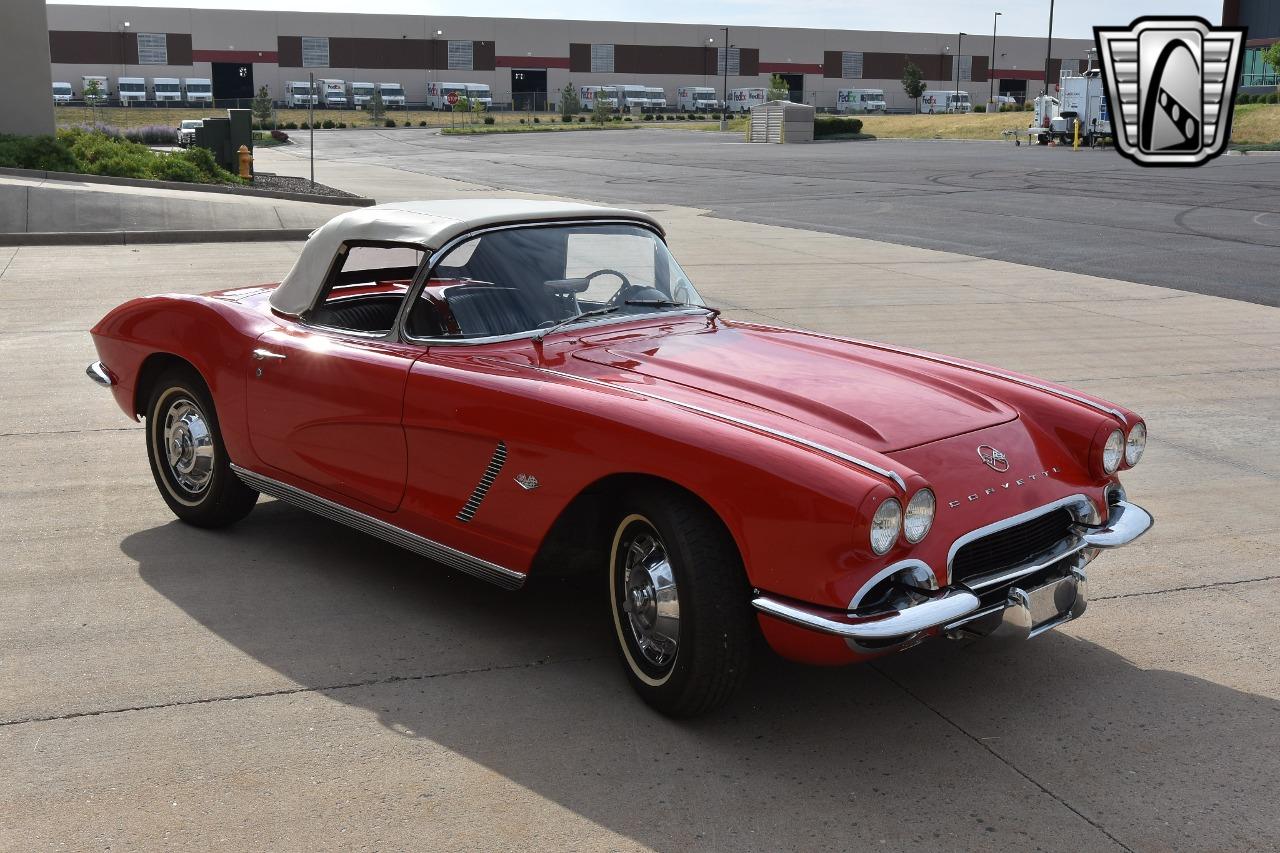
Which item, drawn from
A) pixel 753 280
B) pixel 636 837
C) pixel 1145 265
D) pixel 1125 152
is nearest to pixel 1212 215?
pixel 1145 265

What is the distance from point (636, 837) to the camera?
10.5 feet

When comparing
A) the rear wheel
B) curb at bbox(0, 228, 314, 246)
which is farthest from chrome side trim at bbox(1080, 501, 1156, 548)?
curb at bbox(0, 228, 314, 246)

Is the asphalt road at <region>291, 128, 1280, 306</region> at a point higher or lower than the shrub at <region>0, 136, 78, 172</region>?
lower

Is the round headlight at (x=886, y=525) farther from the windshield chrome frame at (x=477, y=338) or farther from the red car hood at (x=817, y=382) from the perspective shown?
the windshield chrome frame at (x=477, y=338)

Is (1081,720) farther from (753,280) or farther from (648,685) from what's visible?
(753,280)

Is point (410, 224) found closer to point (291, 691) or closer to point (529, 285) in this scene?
point (529, 285)

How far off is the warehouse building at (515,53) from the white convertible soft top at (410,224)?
98341 mm

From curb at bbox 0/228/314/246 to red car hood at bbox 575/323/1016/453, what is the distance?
44.8ft

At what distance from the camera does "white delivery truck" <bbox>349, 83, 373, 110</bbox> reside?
3831 inches

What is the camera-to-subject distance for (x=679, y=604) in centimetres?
360

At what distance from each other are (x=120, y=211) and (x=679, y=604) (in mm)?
16387

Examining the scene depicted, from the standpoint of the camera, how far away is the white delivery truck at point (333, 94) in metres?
94.9

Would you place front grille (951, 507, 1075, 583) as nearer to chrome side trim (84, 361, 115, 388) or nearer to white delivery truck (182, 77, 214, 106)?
chrome side trim (84, 361, 115, 388)

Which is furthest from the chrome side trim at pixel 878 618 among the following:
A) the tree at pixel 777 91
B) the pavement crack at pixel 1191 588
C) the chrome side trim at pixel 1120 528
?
the tree at pixel 777 91
